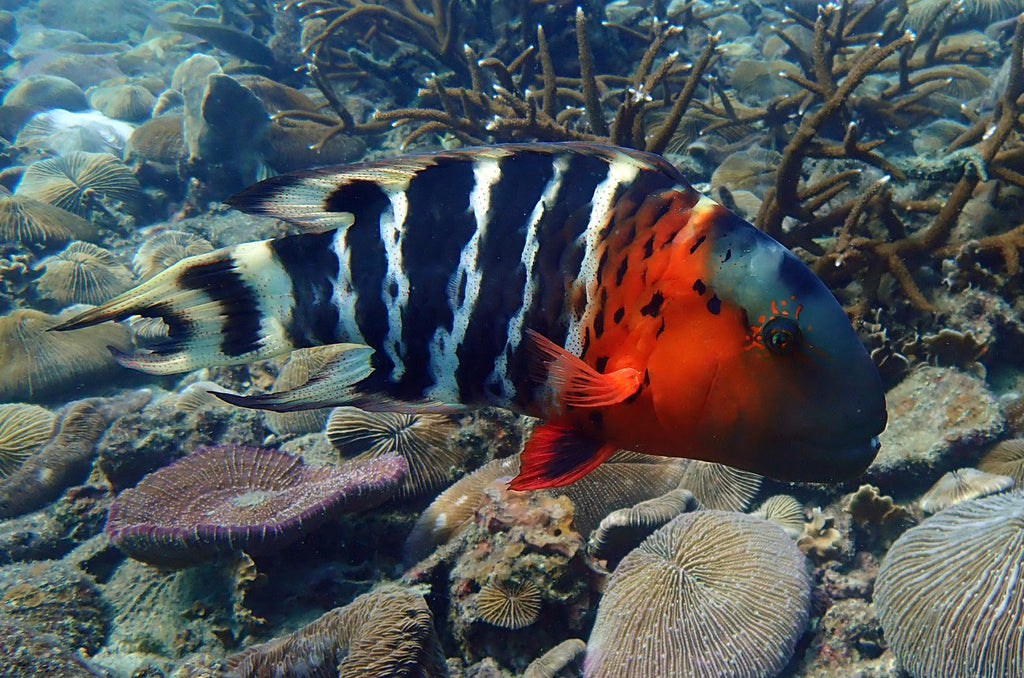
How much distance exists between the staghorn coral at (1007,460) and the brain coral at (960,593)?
A: 0.55 m

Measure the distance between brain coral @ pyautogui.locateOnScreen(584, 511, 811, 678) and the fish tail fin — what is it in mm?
1790

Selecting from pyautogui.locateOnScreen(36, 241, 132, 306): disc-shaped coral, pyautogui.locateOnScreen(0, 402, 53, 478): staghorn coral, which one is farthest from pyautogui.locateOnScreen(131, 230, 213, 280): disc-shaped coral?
pyautogui.locateOnScreen(0, 402, 53, 478): staghorn coral

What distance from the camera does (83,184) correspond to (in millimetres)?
8250

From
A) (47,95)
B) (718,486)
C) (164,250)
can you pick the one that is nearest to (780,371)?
(718,486)

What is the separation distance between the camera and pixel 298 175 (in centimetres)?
153

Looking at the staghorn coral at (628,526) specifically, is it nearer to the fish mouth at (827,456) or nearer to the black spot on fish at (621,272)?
the fish mouth at (827,456)

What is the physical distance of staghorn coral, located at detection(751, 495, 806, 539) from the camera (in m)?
2.84

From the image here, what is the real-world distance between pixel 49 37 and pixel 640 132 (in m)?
25.9

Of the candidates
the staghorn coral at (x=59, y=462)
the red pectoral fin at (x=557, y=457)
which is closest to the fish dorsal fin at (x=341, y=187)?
the red pectoral fin at (x=557, y=457)

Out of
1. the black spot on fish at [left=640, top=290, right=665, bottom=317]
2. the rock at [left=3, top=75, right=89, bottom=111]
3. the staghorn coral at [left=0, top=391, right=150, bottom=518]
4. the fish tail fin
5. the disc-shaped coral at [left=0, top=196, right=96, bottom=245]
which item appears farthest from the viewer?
the rock at [left=3, top=75, right=89, bottom=111]

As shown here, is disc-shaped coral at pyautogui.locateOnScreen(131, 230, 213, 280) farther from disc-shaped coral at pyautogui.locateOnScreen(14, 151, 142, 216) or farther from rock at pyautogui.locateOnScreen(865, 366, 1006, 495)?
rock at pyautogui.locateOnScreen(865, 366, 1006, 495)

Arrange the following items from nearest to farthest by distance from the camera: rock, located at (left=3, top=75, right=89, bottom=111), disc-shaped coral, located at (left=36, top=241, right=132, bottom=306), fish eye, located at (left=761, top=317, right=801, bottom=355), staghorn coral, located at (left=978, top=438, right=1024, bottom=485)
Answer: fish eye, located at (left=761, top=317, right=801, bottom=355), staghorn coral, located at (left=978, top=438, right=1024, bottom=485), disc-shaped coral, located at (left=36, top=241, right=132, bottom=306), rock, located at (left=3, top=75, right=89, bottom=111)

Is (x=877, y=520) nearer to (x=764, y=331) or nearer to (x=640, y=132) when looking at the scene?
(x=764, y=331)

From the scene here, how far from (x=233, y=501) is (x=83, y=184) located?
783 cm
